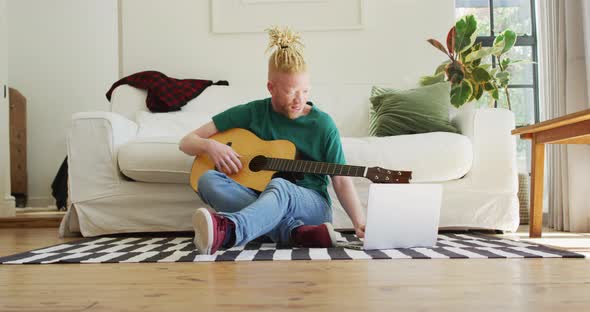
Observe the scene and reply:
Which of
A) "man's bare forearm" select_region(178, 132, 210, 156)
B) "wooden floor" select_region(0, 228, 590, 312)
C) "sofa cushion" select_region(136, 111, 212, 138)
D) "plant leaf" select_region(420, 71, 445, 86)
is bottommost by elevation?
"wooden floor" select_region(0, 228, 590, 312)

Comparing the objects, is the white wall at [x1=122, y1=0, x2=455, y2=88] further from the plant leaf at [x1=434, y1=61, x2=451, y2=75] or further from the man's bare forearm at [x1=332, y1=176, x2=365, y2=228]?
the man's bare forearm at [x1=332, y1=176, x2=365, y2=228]

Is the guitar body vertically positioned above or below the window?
below

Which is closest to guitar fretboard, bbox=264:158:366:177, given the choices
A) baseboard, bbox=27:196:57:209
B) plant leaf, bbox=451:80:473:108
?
plant leaf, bbox=451:80:473:108

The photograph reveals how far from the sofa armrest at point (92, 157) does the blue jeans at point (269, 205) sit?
2.57 ft

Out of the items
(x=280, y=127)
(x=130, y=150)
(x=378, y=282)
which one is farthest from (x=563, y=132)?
(x=130, y=150)

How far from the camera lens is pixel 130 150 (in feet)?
8.34

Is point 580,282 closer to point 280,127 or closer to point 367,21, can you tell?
point 280,127

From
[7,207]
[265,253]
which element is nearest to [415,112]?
Result: [265,253]

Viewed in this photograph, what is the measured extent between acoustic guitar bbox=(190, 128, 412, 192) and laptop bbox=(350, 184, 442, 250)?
6 cm

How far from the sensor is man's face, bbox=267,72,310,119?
191 cm

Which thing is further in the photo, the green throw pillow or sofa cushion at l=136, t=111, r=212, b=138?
sofa cushion at l=136, t=111, r=212, b=138

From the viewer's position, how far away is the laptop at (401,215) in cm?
171

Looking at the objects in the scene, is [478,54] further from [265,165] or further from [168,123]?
[265,165]

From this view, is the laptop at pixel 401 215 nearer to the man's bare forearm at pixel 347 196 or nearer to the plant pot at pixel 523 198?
the man's bare forearm at pixel 347 196
